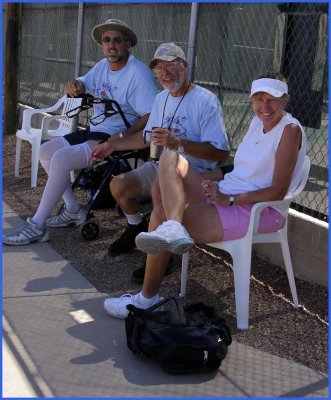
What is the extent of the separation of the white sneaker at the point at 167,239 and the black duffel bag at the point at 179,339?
12.6 inches

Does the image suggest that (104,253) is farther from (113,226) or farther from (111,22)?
(111,22)

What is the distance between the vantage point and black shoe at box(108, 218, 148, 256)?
5328 mm

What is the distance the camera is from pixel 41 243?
5.66 metres

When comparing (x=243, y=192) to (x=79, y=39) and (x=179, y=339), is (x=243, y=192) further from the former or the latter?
(x=79, y=39)

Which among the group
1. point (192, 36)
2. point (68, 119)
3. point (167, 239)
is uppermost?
point (192, 36)

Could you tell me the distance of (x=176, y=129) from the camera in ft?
16.5

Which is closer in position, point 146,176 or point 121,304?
point 121,304

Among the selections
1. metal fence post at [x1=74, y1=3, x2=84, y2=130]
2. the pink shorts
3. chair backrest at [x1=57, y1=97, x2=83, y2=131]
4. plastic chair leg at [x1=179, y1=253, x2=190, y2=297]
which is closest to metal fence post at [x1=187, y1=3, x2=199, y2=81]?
chair backrest at [x1=57, y1=97, x2=83, y2=131]

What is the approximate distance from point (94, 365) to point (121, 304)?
631 mm

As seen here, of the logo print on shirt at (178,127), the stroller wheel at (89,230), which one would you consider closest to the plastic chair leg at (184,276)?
the logo print on shirt at (178,127)

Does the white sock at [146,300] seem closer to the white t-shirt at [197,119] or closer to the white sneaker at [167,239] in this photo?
the white sneaker at [167,239]

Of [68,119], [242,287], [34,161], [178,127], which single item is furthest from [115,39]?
[242,287]

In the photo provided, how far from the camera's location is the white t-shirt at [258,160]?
410 cm

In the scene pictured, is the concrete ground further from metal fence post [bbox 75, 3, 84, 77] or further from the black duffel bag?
metal fence post [bbox 75, 3, 84, 77]
